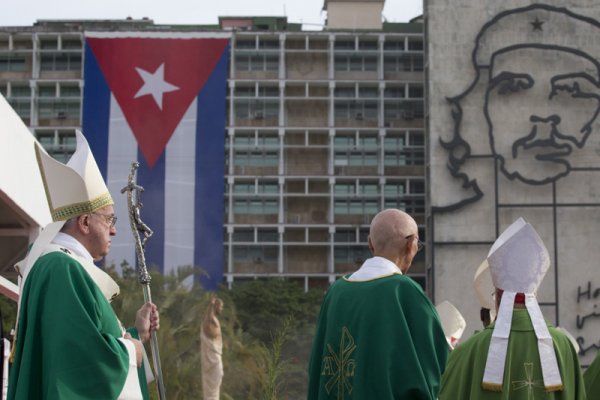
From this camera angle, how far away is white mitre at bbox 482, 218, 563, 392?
7027mm

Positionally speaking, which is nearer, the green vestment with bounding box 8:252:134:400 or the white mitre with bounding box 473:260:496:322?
the green vestment with bounding box 8:252:134:400

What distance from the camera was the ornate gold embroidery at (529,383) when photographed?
23.0ft

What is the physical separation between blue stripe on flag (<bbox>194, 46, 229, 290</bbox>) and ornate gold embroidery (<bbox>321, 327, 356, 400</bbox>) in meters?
58.9

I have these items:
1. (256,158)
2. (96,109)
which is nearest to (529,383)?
(96,109)

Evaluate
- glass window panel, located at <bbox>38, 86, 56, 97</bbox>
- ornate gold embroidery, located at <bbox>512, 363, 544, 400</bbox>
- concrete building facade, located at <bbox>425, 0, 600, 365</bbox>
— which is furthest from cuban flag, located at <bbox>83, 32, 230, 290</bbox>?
ornate gold embroidery, located at <bbox>512, 363, 544, 400</bbox>

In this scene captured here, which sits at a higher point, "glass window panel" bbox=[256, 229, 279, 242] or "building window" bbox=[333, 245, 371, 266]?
"glass window panel" bbox=[256, 229, 279, 242]

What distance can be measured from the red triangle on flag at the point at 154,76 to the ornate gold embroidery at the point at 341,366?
6211cm

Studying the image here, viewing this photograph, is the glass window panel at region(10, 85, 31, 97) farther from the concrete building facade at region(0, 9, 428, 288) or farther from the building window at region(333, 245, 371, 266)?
the building window at region(333, 245, 371, 266)

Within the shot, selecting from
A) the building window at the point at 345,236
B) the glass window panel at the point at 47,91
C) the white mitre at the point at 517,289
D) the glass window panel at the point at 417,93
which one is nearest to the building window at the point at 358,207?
the building window at the point at 345,236

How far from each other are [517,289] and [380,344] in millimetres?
882

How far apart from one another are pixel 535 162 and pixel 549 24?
7371 millimetres

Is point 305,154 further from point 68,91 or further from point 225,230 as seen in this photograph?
point 68,91

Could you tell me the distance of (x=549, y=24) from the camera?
67750 mm

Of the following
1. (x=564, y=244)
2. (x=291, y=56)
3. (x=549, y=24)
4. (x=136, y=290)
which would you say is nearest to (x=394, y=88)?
(x=291, y=56)
